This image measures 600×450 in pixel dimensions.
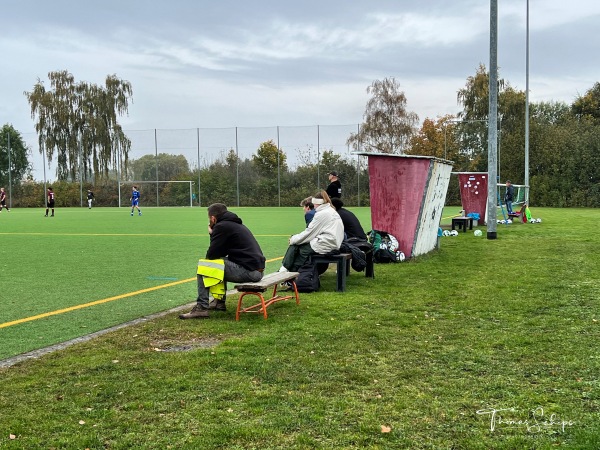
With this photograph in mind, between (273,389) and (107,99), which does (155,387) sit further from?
(107,99)

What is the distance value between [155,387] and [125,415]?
56cm

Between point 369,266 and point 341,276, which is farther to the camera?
point 369,266

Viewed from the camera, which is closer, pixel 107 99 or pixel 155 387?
pixel 155 387

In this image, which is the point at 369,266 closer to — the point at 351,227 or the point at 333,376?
the point at 351,227

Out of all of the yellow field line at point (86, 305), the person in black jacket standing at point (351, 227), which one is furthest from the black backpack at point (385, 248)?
the yellow field line at point (86, 305)

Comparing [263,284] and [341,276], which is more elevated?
[263,284]

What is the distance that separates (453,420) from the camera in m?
3.89

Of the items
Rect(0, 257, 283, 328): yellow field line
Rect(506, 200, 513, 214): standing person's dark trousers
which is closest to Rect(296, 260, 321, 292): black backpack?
Rect(0, 257, 283, 328): yellow field line

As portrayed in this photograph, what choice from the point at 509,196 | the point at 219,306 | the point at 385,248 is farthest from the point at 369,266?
the point at 509,196

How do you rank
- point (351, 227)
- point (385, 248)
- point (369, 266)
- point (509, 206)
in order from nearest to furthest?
1. point (369, 266)
2. point (351, 227)
3. point (385, 248)
4. point (509, 206)

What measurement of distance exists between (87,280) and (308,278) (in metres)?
3.82

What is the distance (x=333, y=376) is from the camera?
15.8 feet

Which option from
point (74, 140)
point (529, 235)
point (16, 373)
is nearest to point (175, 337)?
point (16, 373)

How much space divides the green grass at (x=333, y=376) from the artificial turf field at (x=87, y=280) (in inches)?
5.1
